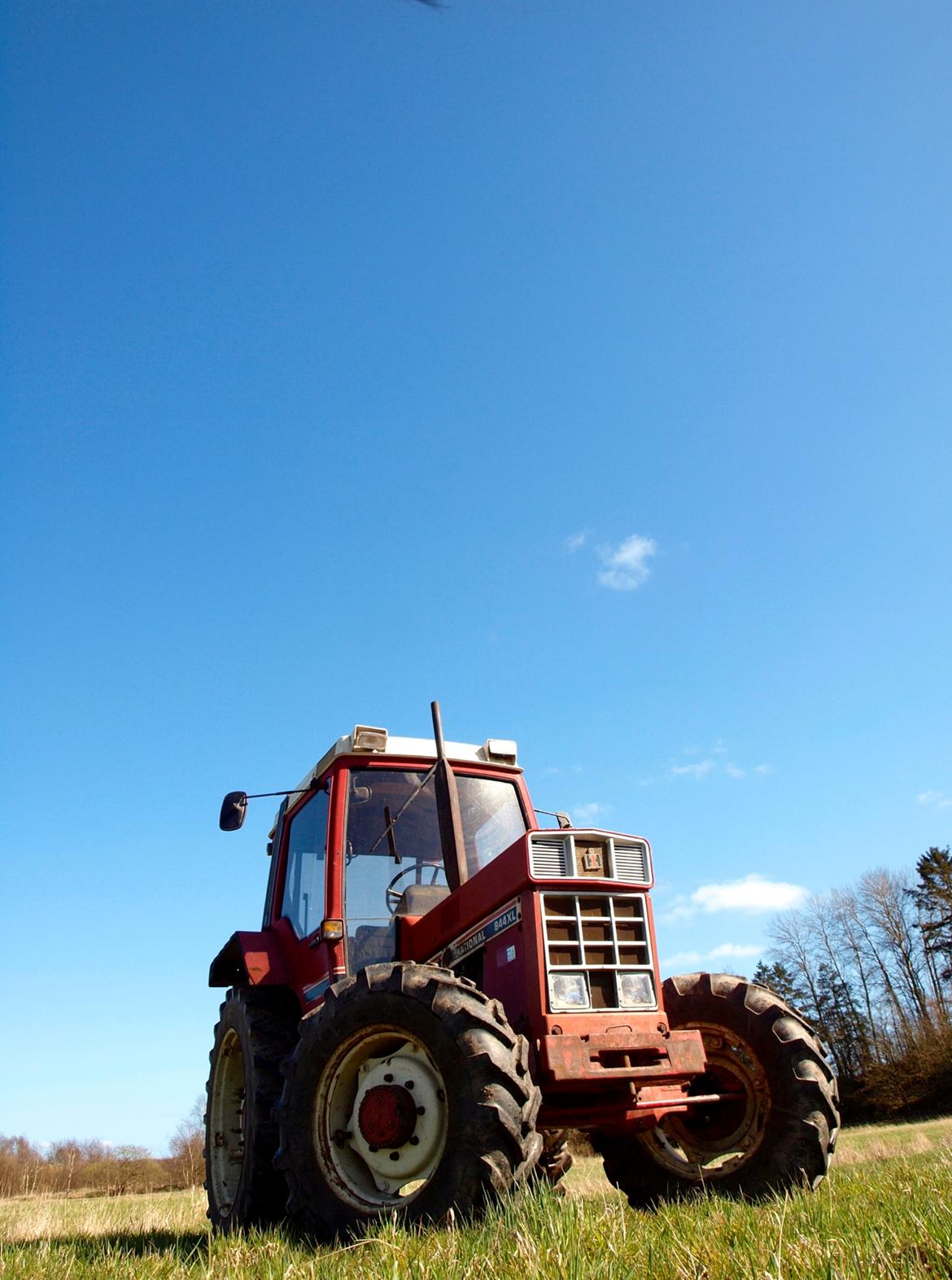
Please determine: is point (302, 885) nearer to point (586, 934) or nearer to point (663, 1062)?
point (586, 934)

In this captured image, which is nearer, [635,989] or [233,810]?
[635,989]

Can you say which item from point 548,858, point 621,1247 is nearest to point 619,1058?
point 548,858

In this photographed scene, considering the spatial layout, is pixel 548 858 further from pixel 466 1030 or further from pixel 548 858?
pixel 466 1030

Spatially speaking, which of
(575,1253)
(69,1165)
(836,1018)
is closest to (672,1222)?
(575,1253)

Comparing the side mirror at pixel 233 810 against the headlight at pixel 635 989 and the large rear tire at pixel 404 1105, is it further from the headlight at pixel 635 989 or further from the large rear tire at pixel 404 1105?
the headlight at pixel 635 989

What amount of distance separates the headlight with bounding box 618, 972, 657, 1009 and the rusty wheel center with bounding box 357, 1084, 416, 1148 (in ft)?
3.75

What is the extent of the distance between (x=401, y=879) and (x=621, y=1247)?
3442 mm

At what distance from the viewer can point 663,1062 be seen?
4426mm

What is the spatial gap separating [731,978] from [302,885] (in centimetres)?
291

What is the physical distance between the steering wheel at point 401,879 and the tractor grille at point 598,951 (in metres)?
1.51

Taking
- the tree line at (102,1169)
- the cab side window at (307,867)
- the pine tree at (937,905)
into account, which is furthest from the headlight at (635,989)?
the pine tree at (937,905)

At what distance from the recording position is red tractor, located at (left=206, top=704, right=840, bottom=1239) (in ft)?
13.4

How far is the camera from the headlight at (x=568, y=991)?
446 cm

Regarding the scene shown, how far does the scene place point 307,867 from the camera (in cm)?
650
